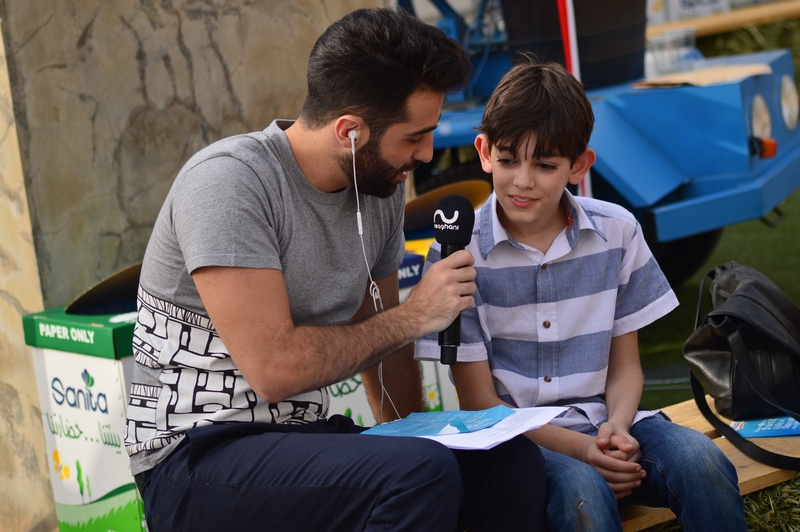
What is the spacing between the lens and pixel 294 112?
3.34 metres

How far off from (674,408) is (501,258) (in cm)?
89

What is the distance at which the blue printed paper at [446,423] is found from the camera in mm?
1779

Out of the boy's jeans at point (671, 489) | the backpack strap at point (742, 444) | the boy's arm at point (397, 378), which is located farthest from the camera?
the boy's arm at point (397, 378)

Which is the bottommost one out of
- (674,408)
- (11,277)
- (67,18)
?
(674,408)

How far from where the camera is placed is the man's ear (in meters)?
1.92

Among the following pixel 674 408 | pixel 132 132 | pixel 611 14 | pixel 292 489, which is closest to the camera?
pixel 292 489

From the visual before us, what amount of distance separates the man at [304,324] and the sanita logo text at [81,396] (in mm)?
509

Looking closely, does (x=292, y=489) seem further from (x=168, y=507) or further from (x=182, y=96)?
(x=182, y=96)

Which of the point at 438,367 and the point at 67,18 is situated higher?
the point at 67,18

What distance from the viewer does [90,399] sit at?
2367 millimetres

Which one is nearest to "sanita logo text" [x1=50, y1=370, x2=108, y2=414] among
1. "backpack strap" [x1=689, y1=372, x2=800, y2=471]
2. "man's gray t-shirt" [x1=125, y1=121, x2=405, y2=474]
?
"man's gray t-shirt" [x1=125, y1=121, x2=405, y2=474]

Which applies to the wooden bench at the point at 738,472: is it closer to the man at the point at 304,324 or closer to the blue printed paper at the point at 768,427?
the blue printed paper at the point at 768,427

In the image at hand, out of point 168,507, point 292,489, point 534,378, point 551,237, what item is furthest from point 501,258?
point 168,507

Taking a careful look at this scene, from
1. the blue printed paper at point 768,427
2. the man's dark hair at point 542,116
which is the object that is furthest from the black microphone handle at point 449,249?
the blue printed paper at point 768,427
